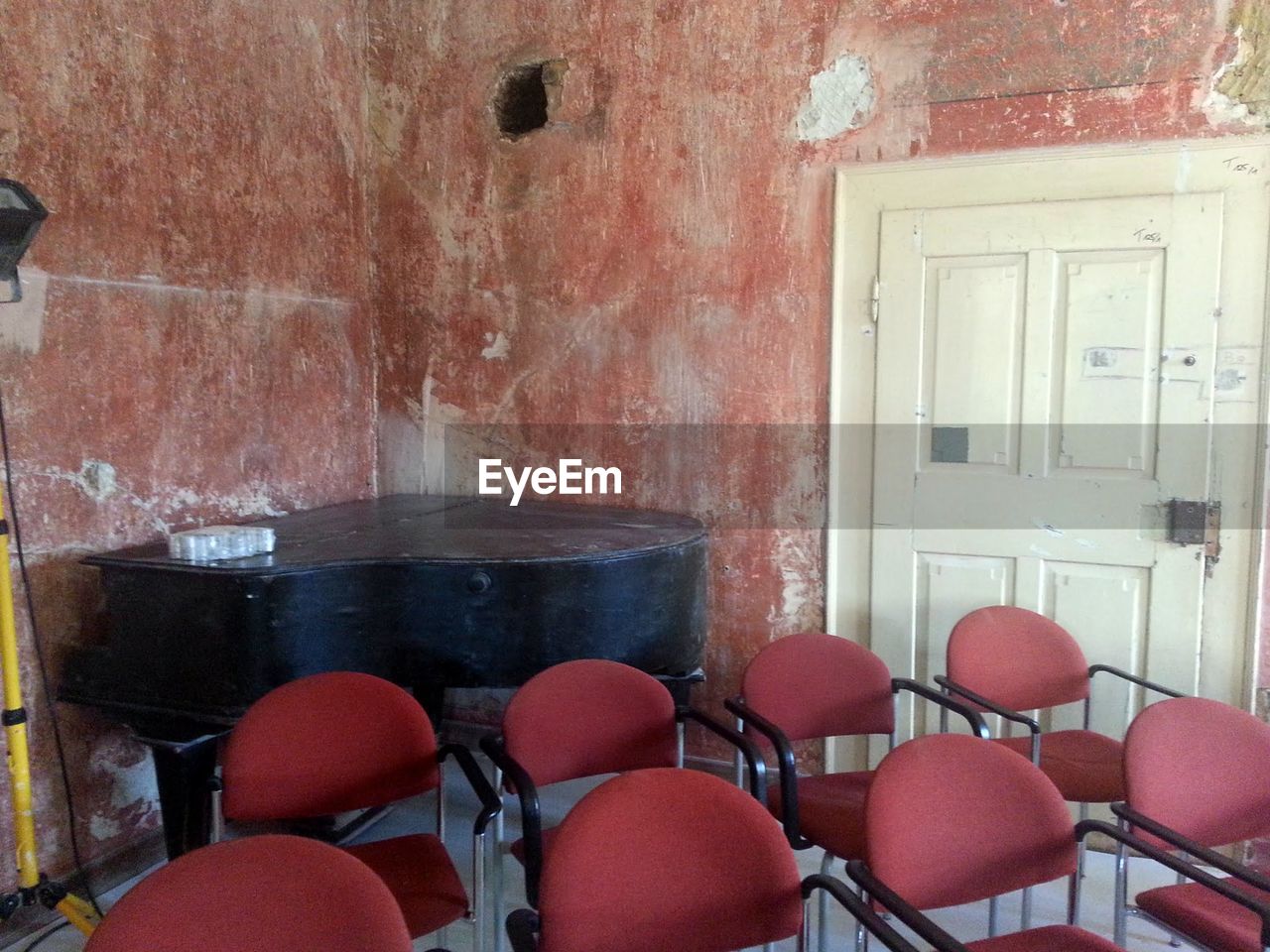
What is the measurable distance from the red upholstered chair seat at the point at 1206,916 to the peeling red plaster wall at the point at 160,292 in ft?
8.72

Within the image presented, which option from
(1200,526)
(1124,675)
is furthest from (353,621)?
(1200,526)

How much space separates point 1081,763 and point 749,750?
1.00 metres

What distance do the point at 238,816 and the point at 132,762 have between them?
1022 millimetres

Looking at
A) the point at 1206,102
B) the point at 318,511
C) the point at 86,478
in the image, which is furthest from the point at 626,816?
the point at 1206,102

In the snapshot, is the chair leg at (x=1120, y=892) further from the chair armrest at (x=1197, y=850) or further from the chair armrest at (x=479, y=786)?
the chair armrest at (x=479, y=786)

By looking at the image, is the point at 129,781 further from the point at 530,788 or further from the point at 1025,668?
the point at 1025,668

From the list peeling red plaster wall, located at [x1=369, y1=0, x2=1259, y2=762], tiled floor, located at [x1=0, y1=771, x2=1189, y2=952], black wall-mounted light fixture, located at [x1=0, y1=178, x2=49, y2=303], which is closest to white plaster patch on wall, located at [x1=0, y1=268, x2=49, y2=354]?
black wall-mounted light fixture, located at [x1=0, y1=178, x2=49, y2=303]

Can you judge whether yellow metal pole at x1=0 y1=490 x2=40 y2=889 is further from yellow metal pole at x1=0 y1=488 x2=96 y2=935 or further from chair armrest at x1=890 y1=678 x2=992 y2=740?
chair armrest at x1=890 y1=678 x2=992 y2=740

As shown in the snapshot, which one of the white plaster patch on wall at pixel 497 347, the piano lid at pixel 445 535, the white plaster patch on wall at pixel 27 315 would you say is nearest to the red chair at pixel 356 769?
the piano lid at pixel 445 535

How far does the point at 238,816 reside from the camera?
81.3 inches

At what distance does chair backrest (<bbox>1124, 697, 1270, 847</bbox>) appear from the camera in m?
2.06

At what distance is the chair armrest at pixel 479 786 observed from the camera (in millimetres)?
2002

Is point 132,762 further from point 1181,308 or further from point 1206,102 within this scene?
point 1206,102

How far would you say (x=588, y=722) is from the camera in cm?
236
